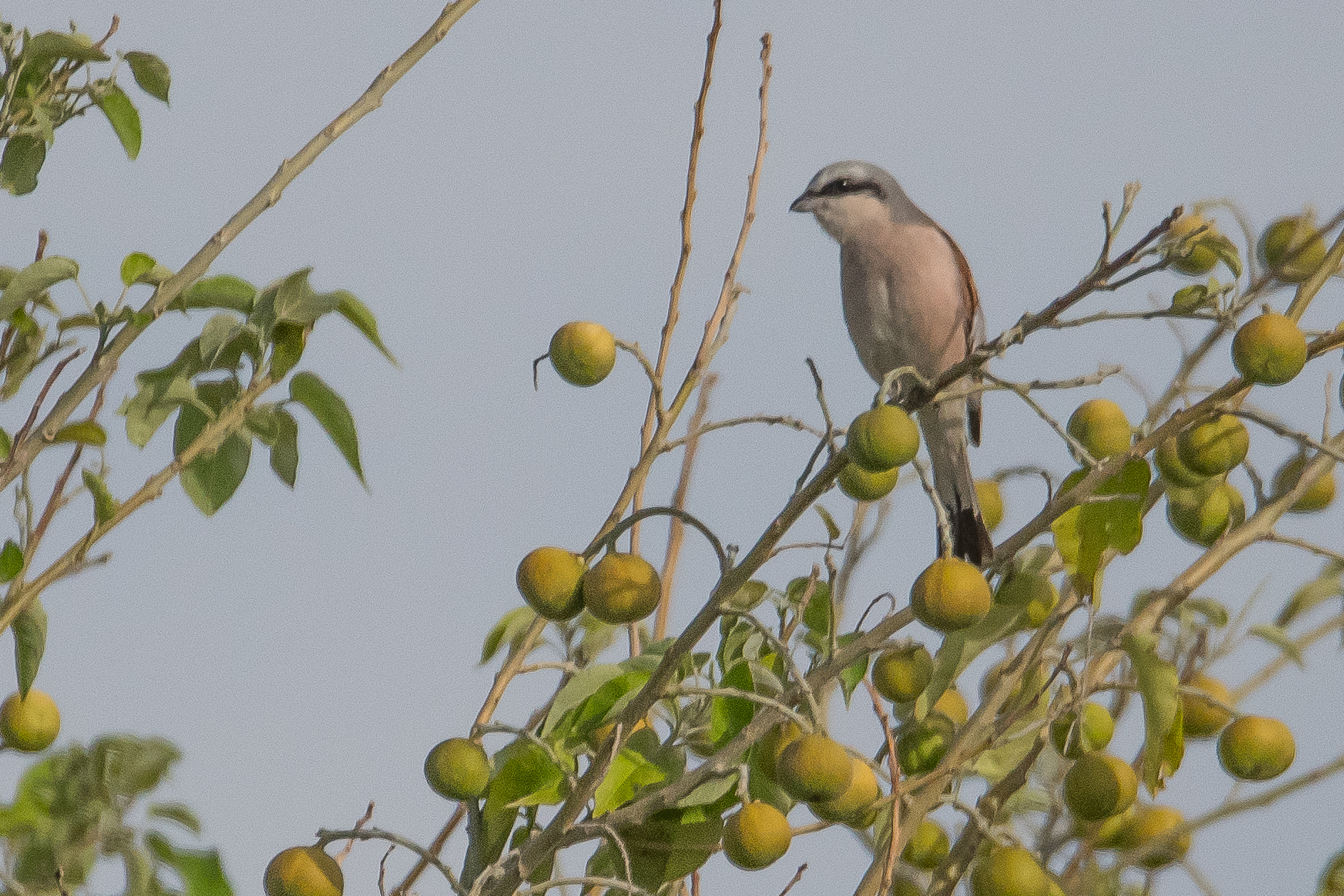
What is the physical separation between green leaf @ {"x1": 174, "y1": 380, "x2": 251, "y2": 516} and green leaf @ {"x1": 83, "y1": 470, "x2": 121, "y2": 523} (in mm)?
75

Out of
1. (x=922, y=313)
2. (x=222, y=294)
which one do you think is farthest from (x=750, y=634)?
(x=922, y=313)

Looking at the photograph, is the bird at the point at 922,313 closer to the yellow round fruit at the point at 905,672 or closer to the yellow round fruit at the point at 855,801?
the yellow round fruit at the point at 905,672

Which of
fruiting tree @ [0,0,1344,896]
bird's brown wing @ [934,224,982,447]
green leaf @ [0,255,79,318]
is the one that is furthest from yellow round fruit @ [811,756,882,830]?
bird's brown wing @ [934,224,982,447]

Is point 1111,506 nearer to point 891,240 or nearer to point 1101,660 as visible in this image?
point 1101,660

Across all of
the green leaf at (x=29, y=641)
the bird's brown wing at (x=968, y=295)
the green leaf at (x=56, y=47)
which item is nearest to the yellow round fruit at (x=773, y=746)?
the green leaf at (x=29, y=641)

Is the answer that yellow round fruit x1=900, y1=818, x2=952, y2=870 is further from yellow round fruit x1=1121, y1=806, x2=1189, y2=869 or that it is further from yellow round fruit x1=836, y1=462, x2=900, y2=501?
yellow round fruit x1=836, y1=462, x2=900, y2=501

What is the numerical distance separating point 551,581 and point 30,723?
617 millimetres

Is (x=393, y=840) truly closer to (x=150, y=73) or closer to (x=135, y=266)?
(x=135, y=266)

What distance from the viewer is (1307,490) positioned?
1.60 m

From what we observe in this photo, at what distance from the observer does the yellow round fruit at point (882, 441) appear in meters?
1.29

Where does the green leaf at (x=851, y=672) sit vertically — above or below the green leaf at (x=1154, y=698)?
below

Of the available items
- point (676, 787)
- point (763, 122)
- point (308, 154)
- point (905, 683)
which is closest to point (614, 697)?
point (676, 787)

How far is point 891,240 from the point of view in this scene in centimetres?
292

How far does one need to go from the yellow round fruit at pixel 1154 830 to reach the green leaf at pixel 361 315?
1.08m
